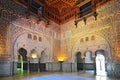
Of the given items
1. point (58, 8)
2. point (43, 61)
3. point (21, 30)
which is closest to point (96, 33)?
point (58, 8)

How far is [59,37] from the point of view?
41.0ft

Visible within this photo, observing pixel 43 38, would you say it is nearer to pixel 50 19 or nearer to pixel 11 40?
pixel 50 19

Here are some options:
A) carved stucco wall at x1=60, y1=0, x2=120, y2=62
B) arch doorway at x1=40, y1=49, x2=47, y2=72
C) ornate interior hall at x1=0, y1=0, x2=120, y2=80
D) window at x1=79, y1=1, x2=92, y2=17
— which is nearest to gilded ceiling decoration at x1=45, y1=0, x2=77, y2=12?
ornate interior hall at x1=0, y1=0, x2=120, y2=80

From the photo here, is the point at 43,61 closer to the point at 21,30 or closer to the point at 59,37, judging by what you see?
the point at 59,37

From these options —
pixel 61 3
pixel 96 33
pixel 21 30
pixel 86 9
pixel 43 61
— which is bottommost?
pixel 43 61

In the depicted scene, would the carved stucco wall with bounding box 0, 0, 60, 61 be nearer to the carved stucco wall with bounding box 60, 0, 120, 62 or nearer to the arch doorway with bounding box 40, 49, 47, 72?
the arch doorway with bounding box 40, 49, 47, 72

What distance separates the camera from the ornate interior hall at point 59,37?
8094 mm

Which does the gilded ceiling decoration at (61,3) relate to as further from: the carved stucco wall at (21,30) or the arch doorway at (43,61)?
the arch doorway at (43,61)

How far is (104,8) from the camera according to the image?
911 cm

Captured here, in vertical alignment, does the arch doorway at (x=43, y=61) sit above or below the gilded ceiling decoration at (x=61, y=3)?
below

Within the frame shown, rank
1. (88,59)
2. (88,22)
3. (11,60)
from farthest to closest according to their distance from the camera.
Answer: (88,59) → (88,22) → (11,60)

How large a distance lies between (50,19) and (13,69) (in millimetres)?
5285

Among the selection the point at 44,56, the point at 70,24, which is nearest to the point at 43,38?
the point at 44,56

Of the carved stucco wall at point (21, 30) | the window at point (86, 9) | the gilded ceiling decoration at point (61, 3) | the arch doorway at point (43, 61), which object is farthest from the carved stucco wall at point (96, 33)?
the arch doorway at point (43, 61)
